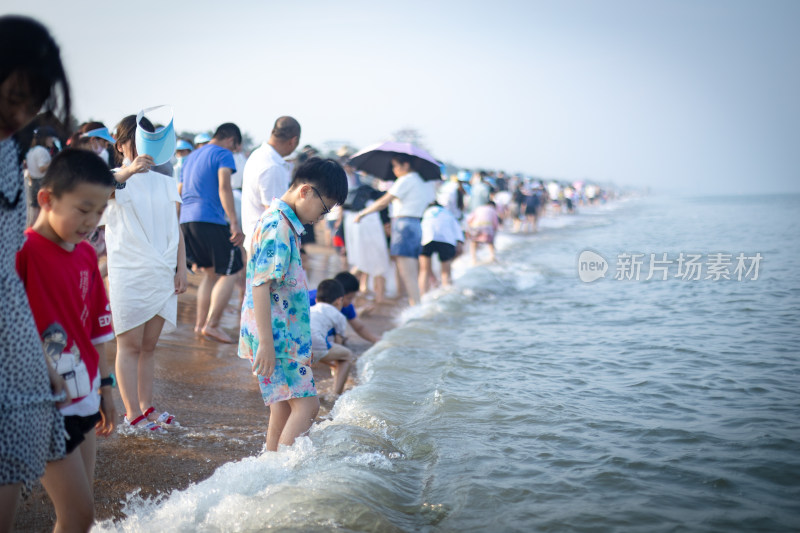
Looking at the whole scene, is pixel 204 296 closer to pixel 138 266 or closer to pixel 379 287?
pixel 138 266

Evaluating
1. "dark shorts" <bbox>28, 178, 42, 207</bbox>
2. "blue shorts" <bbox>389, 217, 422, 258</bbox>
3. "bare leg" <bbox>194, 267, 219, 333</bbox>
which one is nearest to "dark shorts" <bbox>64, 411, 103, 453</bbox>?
"bare leg" <bbox>194, 267, 219, 333</bbox>

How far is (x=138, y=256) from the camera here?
393 cm

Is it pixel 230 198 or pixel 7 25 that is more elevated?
pixel 7 25

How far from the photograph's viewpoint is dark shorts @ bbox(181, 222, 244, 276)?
619cm

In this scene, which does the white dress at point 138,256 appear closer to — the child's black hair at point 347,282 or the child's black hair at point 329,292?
the child's black hair at point 329,292

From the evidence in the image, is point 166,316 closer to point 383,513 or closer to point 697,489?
point 383,513

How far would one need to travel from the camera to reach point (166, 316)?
4.03 metres

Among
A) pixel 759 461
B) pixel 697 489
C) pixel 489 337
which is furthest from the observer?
pixel 489 337

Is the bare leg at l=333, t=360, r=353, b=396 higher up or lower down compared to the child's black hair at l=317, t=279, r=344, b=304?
lower down

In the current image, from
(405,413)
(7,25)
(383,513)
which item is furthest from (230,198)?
(7,25)

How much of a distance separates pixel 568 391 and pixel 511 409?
0.68m

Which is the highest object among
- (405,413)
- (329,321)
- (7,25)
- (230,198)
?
(7,25)

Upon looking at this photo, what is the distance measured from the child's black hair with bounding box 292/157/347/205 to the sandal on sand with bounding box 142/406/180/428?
1.93 metres

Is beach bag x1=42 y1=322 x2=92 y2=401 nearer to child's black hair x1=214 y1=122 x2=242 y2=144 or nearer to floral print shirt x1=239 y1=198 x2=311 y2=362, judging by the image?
floral print shirt x1=239 y1=198 x2=311 y2=362
